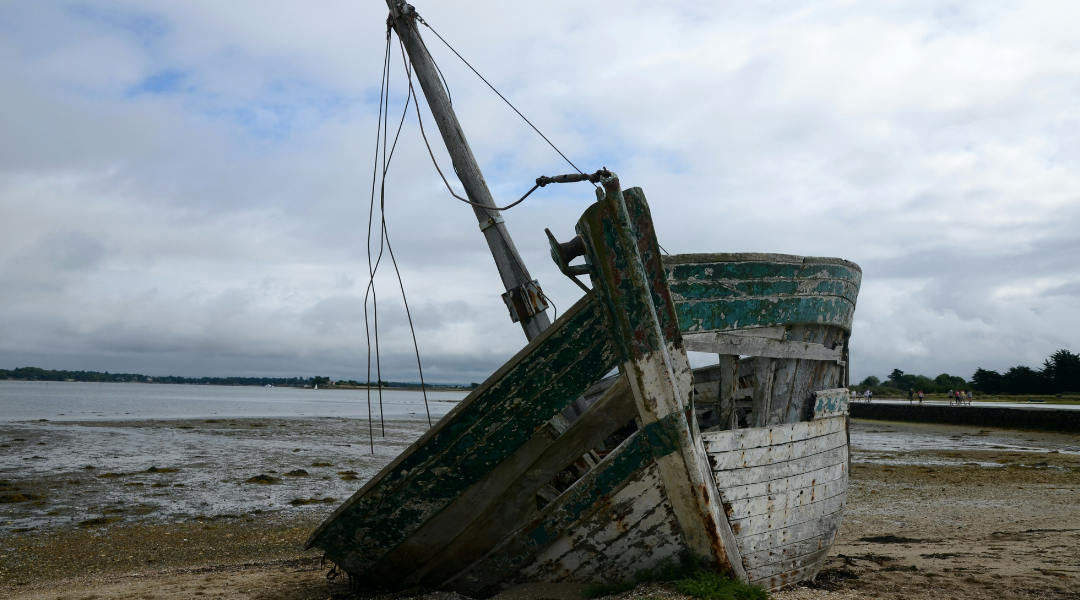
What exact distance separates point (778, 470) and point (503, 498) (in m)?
1.80

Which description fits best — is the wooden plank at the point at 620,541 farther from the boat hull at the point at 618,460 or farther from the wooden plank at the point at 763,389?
the wooden plank at the point at 763,389

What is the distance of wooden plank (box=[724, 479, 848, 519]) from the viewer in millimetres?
4047

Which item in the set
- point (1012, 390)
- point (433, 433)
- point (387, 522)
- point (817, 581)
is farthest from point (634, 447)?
point (1012, 390)

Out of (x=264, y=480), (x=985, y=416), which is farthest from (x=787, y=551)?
(x=985, y=416)

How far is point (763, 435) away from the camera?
166 inches

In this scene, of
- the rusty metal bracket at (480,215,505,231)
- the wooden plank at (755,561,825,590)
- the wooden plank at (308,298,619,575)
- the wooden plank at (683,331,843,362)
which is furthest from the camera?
the rusty metal bracket at (480,215,505,231)

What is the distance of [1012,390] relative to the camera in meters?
55.9

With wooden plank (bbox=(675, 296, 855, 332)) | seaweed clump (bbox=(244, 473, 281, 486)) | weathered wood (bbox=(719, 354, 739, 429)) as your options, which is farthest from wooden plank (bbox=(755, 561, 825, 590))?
seaweed clump (bbox=(244, 473, 281, 486))

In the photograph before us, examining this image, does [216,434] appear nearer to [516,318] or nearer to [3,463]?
[3,463]

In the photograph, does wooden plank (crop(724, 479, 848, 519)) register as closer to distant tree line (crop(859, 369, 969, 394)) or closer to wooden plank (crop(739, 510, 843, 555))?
wooden plank (crop(739, 510, 843, 555))

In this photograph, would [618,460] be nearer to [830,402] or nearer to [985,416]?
[830,402]

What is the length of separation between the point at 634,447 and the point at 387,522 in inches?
68.8

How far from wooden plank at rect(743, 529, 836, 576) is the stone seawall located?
26983 mm

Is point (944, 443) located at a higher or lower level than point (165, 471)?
lower
